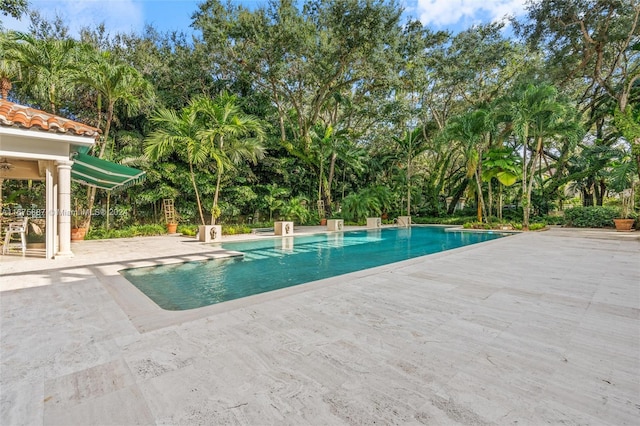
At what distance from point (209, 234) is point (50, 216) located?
16.0 ft

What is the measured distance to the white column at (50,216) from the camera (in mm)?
6762

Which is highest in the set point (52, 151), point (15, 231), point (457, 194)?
point (52, 151)

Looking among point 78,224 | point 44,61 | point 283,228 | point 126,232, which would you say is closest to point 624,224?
point 283,228

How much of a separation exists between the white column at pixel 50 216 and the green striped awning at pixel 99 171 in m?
1.21

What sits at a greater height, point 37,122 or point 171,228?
point 37,122

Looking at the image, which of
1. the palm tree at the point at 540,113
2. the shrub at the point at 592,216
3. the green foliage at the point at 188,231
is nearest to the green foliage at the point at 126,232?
the green foliage at the point at 188,231

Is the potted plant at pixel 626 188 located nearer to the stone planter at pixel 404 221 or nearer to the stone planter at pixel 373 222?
the stone planter at pixel 404 221

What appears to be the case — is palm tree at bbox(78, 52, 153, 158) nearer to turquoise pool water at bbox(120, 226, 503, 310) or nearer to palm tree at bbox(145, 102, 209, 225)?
palm tree at bbox(145, 102, 209, 225)

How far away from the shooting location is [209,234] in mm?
11188

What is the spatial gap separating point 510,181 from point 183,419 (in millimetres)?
18325

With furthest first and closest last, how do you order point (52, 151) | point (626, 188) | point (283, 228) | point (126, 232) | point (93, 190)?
point (626, 188) → point (283, 228) → point (126, 232) → point (93, 190) → point (52, 151)

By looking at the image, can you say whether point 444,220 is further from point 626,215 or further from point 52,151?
point 52,151

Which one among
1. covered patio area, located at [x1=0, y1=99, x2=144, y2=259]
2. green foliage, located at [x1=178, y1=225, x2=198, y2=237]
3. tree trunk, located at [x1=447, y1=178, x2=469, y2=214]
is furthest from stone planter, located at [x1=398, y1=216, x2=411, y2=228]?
covered patio area, located at [x1=0, y1=99, x2=144, y2=259]

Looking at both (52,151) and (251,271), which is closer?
(251,271)
